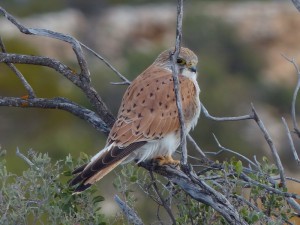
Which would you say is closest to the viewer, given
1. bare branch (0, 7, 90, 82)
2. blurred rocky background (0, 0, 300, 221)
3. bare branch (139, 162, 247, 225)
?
bare branch (139, 162, 247, 225)

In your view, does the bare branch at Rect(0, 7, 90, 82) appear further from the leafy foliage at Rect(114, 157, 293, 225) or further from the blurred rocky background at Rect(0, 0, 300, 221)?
the blurred rocky background at Rect(0, 0, 300, 221)

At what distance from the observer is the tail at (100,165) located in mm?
4266

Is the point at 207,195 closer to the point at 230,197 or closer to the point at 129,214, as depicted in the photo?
the point at 230,197

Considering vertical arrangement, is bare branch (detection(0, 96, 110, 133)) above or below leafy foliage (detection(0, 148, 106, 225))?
above

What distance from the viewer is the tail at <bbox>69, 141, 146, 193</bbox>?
168 inches

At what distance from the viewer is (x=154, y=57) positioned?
72.8 ft

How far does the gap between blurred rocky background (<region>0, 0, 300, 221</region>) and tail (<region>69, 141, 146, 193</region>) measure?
7793 mm

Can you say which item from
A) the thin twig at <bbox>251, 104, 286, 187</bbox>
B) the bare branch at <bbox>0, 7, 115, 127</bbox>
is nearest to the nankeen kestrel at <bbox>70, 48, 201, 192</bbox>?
the bare branch at <bbox>0, 7, 115, 127</bbox>

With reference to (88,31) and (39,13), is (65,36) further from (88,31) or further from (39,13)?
(39,13)

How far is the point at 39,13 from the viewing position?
3216cm

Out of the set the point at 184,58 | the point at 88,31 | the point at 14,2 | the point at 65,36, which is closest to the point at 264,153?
the point at 184,58

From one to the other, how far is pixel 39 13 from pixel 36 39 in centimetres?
560

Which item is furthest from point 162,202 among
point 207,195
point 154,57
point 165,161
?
point 154,57

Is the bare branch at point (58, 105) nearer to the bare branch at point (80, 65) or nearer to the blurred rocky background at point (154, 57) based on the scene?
the bare branch at point (80, 65)
